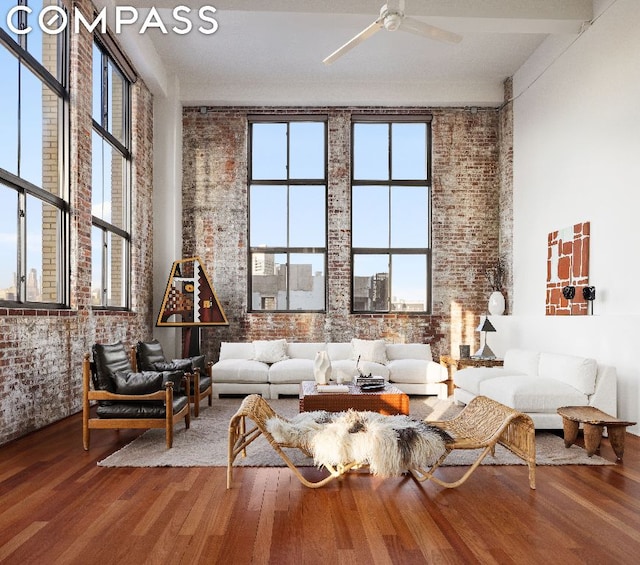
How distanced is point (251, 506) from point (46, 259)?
426 centimetres

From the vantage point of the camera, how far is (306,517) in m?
3.66

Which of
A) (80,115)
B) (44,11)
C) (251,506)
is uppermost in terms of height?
(44,11)

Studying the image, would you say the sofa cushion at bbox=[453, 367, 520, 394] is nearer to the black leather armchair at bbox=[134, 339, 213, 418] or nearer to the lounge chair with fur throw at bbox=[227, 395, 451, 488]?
the lounge chair with fur throw at bbox=[227, 395, 451, 488]

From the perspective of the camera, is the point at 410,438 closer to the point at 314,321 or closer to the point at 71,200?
the point at 71,200

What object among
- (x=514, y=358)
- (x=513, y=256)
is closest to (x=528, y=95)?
(x=513, y=256)

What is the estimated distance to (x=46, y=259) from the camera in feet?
22.2

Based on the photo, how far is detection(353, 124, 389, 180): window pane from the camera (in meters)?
11.4

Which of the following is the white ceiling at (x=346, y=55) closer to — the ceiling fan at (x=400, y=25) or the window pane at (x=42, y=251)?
the ceiling fan at (x=400, y=25)

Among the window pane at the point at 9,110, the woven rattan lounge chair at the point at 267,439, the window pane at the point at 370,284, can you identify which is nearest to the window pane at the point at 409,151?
the window pane at the point at 370,284

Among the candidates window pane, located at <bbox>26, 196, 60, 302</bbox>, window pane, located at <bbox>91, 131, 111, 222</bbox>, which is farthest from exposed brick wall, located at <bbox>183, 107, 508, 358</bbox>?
window pane, located at <bbox>26, 196, 60, 302</bbox>

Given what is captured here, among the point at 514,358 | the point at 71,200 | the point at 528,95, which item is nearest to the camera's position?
the point at 71,200

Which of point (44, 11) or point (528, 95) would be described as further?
point (528, 95)

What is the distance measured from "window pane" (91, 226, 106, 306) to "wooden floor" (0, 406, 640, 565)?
3.51 meters

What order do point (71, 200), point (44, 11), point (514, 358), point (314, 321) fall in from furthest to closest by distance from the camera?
point (314, 321)
point (514, 358)
point (71, 200)
point (44, 11)
